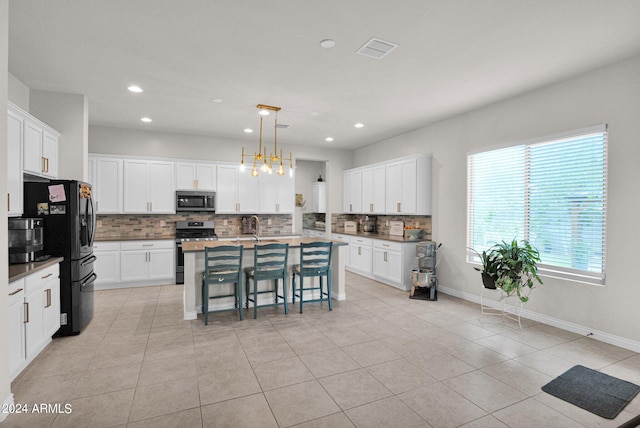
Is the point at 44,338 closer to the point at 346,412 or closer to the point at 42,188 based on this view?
the point at 42,188

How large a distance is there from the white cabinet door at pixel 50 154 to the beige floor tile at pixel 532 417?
5030 mm

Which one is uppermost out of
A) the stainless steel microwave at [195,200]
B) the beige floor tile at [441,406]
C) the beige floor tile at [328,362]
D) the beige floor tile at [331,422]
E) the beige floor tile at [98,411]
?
the stainless steel microwave at [195,200]

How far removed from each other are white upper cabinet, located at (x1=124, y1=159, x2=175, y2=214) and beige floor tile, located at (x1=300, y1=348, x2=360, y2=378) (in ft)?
14.7

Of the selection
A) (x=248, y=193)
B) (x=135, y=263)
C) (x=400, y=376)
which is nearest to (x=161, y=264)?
(x=135, y=263)

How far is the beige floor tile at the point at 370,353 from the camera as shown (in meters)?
3.17

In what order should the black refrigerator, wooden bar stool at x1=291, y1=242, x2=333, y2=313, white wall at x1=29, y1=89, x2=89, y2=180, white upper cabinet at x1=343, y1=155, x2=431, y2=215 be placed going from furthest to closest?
1. white upper cabinet at x1=343, y1=155, x2=431, y2=215
2. wooden bar stool at x1=291, y1=242, x2=333, y2=313
3. white wall at x1=29, y1=89, x2=89, y2=180
4. the black refrigerator

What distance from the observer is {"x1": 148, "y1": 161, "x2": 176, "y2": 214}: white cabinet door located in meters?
6.31

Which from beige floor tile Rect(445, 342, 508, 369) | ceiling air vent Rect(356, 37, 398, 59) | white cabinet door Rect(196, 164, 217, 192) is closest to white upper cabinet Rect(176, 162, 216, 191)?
white cabinet door Rect(196, 164, 217, 192)

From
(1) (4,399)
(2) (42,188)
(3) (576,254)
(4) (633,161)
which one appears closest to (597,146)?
(4) (633,161)

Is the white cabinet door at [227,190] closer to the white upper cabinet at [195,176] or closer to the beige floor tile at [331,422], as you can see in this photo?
the white upper cabinet at [195,176]

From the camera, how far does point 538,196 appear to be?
14.1ft

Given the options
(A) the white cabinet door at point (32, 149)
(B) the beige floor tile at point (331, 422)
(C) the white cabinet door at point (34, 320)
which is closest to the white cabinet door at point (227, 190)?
(A) the white cabinet door at point (32, 149)

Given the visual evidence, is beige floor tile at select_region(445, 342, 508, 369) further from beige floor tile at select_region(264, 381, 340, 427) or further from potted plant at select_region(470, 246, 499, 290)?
beige floor tile at select_region(264, 381, 340, 427)

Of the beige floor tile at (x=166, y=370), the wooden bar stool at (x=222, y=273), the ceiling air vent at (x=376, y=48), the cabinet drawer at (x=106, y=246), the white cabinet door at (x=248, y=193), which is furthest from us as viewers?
the white cabinet door at (x=248, y=193)
